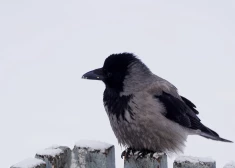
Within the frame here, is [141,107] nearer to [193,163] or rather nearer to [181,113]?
[181,113]

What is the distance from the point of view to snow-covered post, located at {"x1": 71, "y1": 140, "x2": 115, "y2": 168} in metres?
3.20

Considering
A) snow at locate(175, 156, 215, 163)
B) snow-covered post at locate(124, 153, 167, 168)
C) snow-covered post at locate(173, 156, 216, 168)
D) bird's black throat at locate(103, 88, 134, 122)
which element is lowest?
snow-covered post at locate(124, 153, 167, 168)

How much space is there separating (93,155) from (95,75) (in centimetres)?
182

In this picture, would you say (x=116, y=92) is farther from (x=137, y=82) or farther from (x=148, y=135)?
(x=148, y=135)

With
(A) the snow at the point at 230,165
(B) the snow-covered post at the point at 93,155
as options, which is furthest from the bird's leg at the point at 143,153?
(A) the snow at the point at 230,165

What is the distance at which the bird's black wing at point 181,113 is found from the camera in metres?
4.95

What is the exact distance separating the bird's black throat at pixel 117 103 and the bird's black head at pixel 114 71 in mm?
84

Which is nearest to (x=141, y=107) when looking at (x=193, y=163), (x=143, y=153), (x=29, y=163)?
(x=143, y=153)

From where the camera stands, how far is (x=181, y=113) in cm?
510

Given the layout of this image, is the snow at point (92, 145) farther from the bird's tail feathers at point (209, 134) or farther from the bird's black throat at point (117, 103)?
the bird's tail feathers at point (209, 134)

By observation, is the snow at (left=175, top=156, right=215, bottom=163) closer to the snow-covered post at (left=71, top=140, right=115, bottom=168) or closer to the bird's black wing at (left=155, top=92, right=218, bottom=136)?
the snow-covered post at (left=71, top=140, right=115, bottom=168)

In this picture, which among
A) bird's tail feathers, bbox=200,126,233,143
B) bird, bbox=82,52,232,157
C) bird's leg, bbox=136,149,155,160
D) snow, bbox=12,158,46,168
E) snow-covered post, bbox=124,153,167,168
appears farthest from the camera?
bird's tail feathers, bbox=200,126,233,143

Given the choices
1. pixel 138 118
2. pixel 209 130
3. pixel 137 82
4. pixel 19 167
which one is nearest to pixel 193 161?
pixel 19 167

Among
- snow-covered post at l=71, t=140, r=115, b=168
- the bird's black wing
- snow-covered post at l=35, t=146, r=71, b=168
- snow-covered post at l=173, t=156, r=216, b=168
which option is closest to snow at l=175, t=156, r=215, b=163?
snow-covered post at l=173, t=156, r=216, b=168
